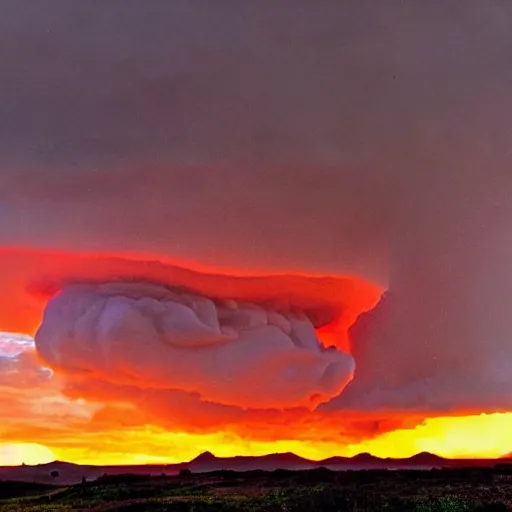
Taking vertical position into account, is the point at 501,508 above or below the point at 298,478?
below

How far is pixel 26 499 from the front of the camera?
183 feet

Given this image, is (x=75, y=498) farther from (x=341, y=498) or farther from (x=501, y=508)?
(x=501, y=508)

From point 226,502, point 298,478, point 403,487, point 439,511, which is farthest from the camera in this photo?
point 298,478

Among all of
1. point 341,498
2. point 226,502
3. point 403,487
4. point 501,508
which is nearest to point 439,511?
point 501,508

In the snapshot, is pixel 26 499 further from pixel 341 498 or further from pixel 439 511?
pixel 439 511

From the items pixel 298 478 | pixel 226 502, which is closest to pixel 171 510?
pixel 226 502

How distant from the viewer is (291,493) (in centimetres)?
4822

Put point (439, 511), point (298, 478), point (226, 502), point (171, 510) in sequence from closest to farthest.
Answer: point (439, 511) → point (171, 510) → point (226, 502) → point (298, 478)

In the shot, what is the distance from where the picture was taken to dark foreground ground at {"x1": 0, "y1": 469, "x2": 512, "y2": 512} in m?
41.0

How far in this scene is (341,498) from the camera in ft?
140

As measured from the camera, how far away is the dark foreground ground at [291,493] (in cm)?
4100

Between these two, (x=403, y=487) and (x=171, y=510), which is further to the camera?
(x=403, y=487)

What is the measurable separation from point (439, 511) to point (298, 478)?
29.5 m

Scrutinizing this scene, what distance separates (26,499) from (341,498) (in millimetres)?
23566
